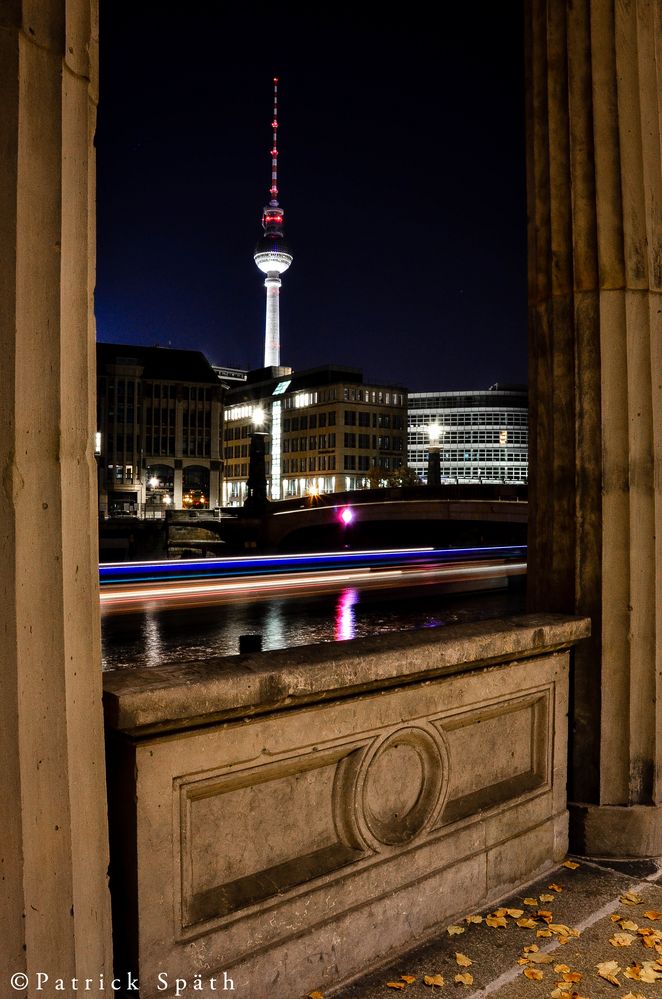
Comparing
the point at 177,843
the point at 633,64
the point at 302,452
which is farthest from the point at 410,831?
the point at 302,452

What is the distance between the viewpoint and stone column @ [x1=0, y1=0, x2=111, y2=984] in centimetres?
203

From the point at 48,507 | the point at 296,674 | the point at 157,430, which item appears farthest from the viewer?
the point at 157,430

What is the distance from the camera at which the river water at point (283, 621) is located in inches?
255

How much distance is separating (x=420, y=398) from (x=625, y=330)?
420 ft

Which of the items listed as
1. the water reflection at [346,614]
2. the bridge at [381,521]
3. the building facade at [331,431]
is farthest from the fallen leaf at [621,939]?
the building facade at [331,431]

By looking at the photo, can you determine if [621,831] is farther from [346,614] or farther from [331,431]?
[331,431]

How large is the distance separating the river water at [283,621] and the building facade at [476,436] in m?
115

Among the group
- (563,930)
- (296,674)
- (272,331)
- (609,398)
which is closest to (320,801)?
(296,674)

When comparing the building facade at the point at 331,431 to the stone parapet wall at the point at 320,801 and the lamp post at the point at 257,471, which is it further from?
the stone parapet wall at the point at 320,801

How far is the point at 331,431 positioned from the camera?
10612 cm

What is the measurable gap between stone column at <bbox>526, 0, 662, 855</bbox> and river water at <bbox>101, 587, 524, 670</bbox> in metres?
1.36

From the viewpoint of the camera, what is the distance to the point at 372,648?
3.28m

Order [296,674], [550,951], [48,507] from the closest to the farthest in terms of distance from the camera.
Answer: [48,507] → [296,674] → [550,951]

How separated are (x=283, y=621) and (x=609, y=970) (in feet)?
18.2
